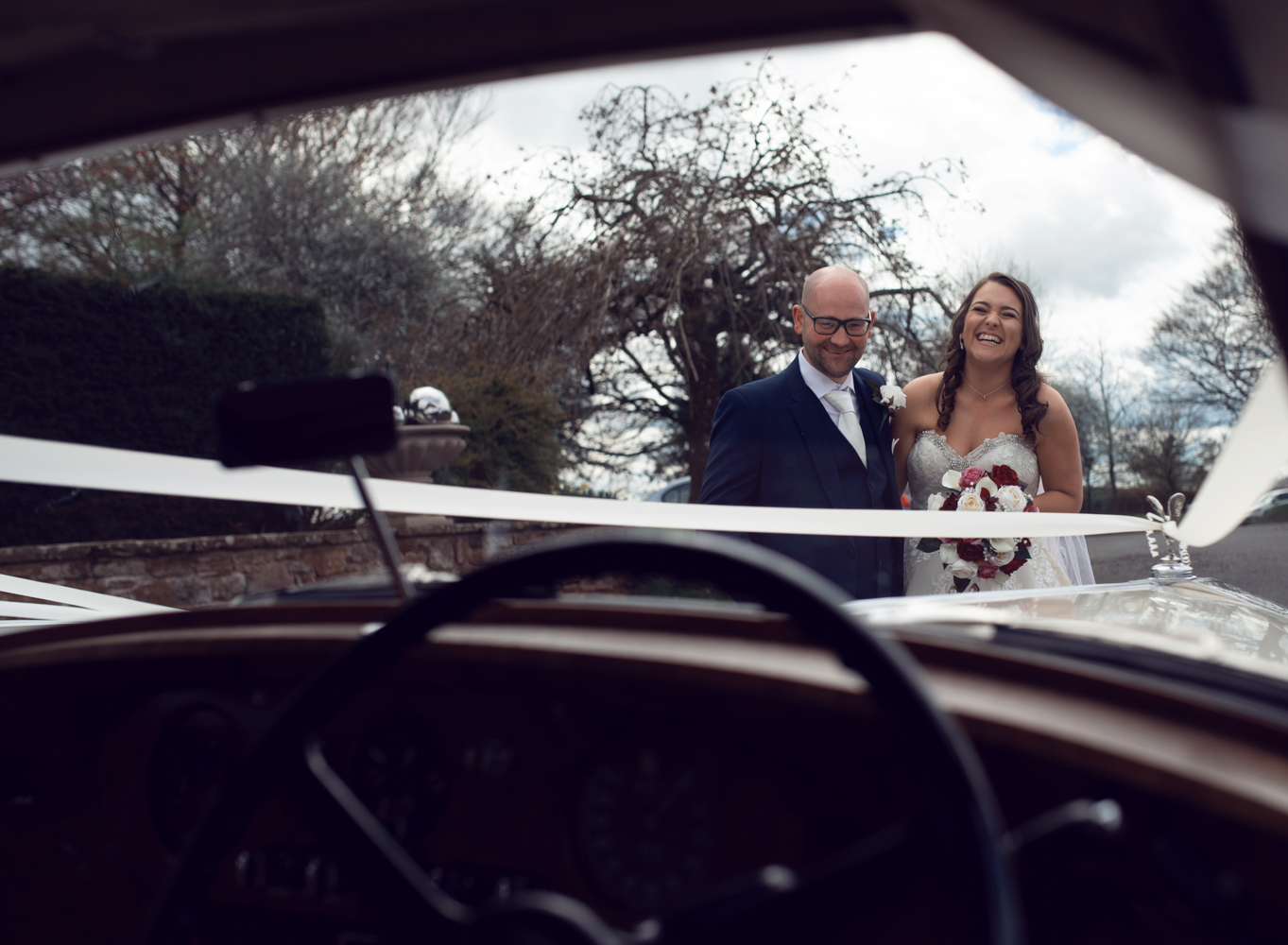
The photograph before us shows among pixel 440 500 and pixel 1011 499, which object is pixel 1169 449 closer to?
pixel 1011 499

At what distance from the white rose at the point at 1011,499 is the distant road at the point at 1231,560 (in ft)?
21.1

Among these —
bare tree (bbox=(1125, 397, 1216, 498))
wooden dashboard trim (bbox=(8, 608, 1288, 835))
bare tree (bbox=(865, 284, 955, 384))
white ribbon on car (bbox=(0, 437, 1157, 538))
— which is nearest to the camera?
wooden dashboard trim (bbox=(8, 608, 1288, 835))

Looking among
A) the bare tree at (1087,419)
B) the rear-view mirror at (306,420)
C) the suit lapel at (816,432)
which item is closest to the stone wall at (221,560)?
the suit lapel at (816,432)

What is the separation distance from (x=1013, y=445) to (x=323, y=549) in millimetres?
5530

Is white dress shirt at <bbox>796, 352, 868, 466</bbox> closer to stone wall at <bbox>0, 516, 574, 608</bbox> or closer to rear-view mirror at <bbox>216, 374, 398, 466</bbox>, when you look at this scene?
rear-view mirror at <bbox>216, 374, 398, 466</bbox>

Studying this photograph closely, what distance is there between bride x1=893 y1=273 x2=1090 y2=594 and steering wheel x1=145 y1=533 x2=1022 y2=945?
297 cm

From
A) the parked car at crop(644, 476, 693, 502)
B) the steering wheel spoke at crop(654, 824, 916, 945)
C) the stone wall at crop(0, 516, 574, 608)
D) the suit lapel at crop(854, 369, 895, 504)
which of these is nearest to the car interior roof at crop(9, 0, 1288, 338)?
the steering wheel spoke at crop(654, 824, 916, 945)

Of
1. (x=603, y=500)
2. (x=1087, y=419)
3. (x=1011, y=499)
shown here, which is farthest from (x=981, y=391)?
(x=1087, y=419)

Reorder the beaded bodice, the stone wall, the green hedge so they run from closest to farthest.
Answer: the beaded bodice < the stone wall < the green hedge

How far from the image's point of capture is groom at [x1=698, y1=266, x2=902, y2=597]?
128 inches

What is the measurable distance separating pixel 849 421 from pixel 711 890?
2.89m

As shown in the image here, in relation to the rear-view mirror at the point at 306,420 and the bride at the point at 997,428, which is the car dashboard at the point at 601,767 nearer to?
the rear-view mirror at the point at 306,420

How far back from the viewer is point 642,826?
1005 mm

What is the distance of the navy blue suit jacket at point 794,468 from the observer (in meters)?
3.24
